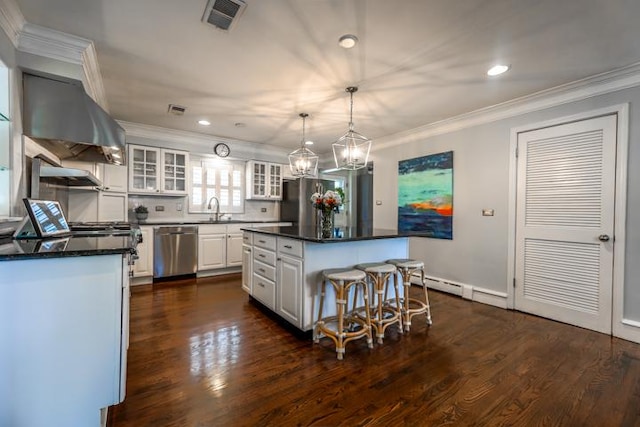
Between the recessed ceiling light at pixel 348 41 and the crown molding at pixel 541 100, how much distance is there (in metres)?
2.26

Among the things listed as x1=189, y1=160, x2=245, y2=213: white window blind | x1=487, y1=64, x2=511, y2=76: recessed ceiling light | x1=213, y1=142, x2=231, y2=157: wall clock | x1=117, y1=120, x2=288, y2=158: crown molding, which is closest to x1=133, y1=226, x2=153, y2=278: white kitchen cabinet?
x1=189, y1=160, x2=245, y2=213: white window blind

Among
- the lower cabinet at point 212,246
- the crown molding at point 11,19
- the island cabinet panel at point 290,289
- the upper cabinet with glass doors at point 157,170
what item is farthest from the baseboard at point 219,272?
the crown molding at point 11,19

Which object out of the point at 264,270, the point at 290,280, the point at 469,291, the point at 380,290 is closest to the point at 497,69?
the point at 380,290

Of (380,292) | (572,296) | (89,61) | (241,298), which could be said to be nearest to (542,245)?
(572,296)

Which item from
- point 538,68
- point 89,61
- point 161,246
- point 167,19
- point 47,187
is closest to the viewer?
point 167,19

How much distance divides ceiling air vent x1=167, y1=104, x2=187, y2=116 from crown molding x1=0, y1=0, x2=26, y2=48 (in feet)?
5.11

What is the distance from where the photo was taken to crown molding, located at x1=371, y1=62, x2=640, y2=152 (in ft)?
8.40

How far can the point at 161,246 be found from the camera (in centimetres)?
423

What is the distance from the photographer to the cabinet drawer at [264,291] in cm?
285

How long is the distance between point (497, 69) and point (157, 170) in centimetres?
474

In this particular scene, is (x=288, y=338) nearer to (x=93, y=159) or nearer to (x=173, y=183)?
(x=93, y=159)

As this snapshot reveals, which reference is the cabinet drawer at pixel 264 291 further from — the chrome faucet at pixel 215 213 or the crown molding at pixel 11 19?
the crown molding at pixel 11 19

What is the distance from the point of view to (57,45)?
2131 mm

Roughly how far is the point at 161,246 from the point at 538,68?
508 centimetres
